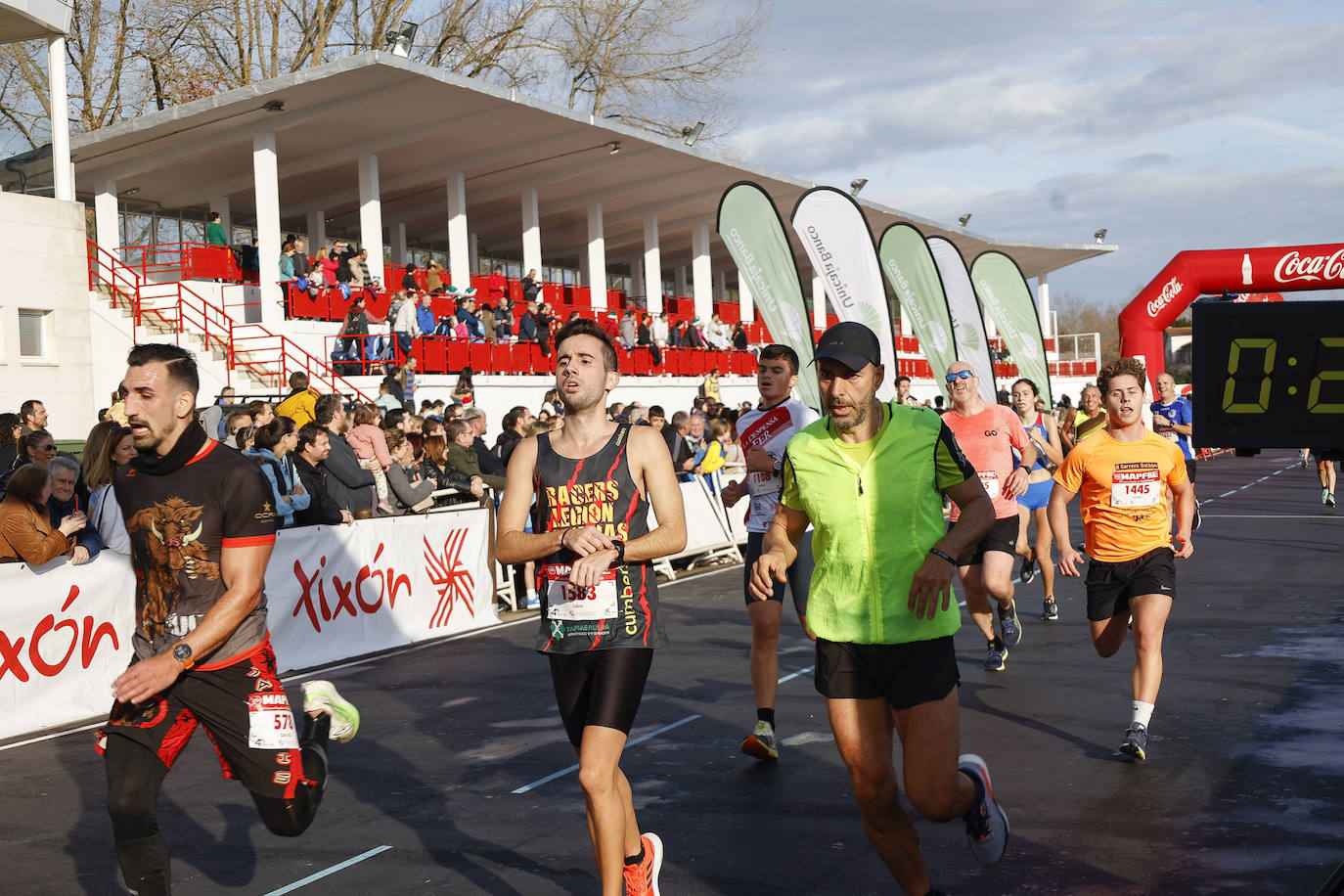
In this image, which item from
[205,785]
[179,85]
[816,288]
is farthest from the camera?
[816,288]

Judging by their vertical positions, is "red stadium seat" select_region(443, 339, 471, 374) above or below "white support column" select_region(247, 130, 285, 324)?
below

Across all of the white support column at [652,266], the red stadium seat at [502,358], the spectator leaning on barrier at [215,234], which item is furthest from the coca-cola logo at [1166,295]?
the spectator leaning on barrier at [215,234]

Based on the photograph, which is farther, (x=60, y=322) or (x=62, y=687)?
(x=60, y=322)

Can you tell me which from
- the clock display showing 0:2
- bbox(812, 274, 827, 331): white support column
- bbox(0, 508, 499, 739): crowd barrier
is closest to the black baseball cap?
the clock display showing 0:2

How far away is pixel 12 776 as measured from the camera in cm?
734

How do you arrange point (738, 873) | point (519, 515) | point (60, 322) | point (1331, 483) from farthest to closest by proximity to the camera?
point (1331, 483) → point (60, 322) → point (738, 873) → point (519, 515)

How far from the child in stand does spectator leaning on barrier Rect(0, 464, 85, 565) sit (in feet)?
13.8

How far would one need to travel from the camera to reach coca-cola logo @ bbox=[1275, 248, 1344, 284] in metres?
28.8

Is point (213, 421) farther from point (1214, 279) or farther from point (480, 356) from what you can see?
point (1214, 279)

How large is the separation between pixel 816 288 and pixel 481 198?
19651 mm

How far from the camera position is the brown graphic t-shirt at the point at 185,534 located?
14.5 feet

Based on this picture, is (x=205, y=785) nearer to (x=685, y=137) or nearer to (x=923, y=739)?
(x=923, y=739)

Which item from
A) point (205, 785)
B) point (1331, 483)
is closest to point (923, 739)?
point (205, 785)

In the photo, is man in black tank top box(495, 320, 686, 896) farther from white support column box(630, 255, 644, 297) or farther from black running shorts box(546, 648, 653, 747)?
white support column box(630, 255, 644, 297)
